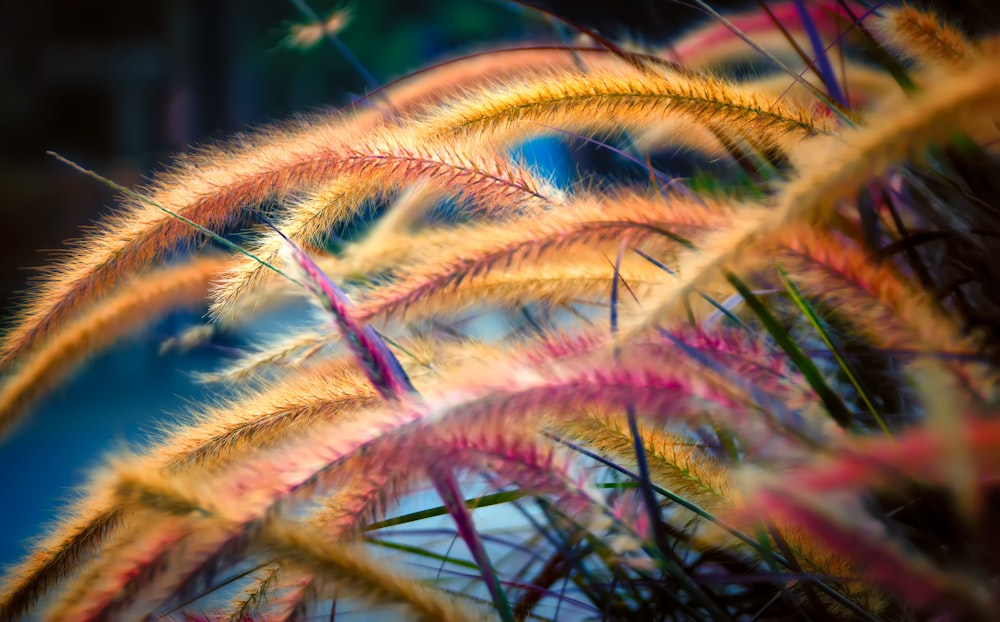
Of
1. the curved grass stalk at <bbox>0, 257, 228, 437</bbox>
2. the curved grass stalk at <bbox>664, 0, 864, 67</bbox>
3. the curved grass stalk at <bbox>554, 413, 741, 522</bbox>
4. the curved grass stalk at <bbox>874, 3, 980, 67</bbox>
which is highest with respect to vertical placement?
the curved grass stalk at <bbox>664, 0, 864, 67</bbox>

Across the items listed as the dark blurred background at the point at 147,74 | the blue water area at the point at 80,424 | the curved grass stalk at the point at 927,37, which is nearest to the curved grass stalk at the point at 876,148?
the curved grass stalk at the point at 927,37

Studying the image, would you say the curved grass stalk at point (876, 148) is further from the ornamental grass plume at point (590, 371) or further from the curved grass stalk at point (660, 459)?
the curved grass stalk at point (660, 459)

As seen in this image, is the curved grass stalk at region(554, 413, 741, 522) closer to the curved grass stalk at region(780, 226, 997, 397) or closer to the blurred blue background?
the curved grass stalk at region(780, 226, 997, 397)

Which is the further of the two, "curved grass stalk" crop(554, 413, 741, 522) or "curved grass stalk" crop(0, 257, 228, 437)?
"curved grass stalk" crop(0, 257, 228, 437)

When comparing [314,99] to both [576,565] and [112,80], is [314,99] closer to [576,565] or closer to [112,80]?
[112,80]

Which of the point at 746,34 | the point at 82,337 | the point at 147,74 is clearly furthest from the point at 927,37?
the point at 147,74

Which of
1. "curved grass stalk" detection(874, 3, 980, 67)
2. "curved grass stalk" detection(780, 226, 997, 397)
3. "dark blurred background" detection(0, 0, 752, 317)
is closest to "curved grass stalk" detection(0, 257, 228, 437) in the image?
"curved grass stalk" detection(780, 226, 997, 397)

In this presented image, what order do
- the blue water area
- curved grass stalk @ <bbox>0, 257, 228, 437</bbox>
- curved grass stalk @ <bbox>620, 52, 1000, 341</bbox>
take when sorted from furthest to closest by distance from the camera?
the blue water area, curved grass stalk @ <bbox>0, 257, 228, 437</bbox>, curved grass stalk @ <bbox>620, 52, 1000, 341</bbox>

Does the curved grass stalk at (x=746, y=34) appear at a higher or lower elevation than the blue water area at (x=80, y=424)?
lower

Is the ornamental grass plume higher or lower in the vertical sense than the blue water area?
lower
